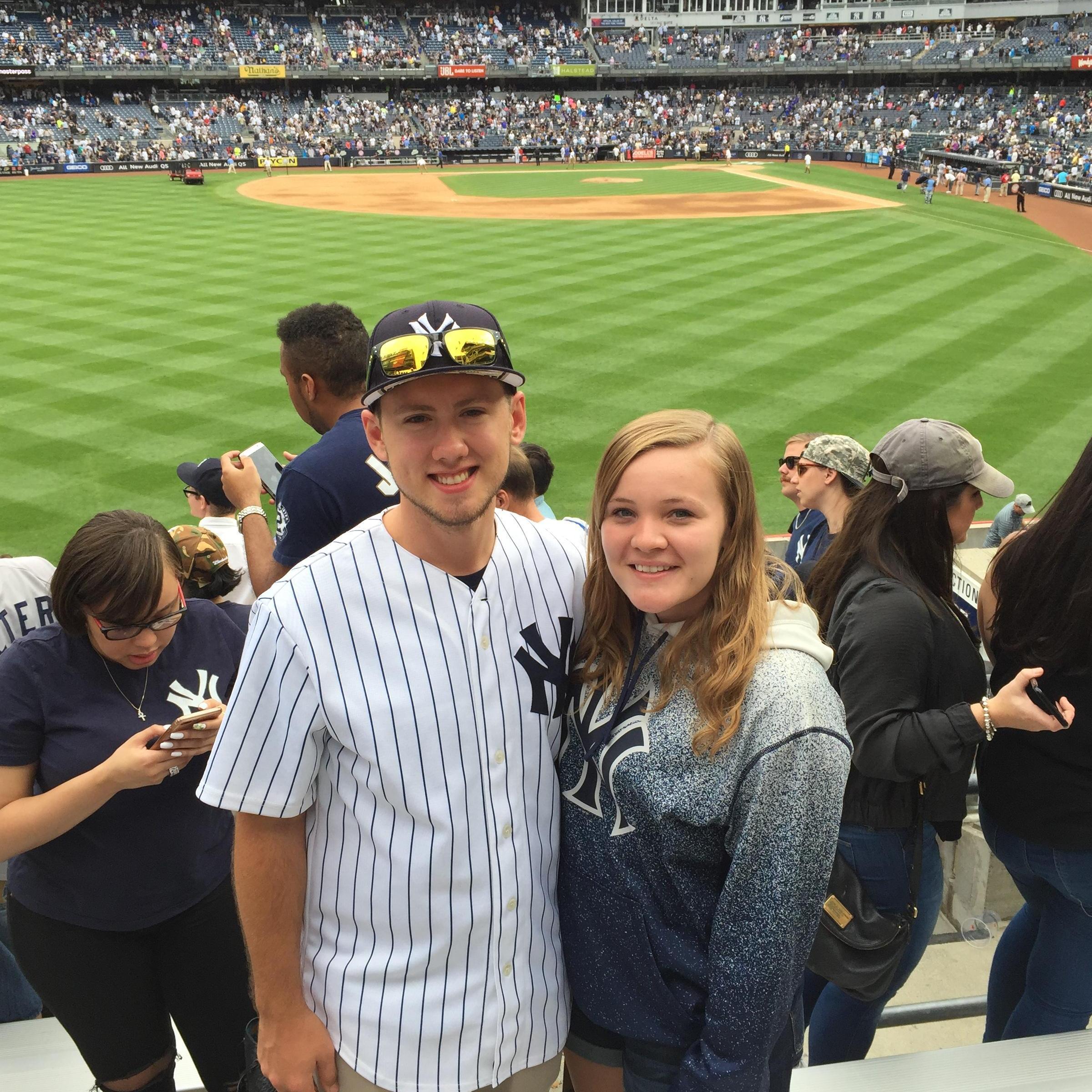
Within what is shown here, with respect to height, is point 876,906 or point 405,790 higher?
point 405,790

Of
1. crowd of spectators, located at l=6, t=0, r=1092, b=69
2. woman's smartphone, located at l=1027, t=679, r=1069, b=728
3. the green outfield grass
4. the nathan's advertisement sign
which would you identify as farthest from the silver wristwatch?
the nathan's advertisement sign

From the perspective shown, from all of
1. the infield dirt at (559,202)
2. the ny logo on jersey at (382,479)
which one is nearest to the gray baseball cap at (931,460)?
the ny logo on jersey at (382,479)

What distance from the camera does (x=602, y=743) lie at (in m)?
2.13

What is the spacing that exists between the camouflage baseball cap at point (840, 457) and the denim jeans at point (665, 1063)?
10.6ft

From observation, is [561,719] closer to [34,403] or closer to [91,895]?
[91,895]

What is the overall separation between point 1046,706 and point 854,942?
34.3 inches

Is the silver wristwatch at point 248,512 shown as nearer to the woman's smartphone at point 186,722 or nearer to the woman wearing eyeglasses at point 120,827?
the woman wearing eyeglasses at point 120,827

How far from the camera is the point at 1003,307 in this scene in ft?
64.7

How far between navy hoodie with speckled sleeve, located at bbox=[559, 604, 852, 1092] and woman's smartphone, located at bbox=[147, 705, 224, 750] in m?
1.05

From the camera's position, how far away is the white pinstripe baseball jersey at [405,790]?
2.00 metres

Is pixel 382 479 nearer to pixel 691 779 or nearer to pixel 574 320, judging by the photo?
pixel 691 779

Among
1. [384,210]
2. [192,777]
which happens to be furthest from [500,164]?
[192,777]

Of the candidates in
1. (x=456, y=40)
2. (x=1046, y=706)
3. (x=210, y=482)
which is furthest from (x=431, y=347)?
(x=456, y=40)

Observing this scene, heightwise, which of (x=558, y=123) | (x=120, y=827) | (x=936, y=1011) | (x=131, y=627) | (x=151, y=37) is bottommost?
(x=936, y=1011)
